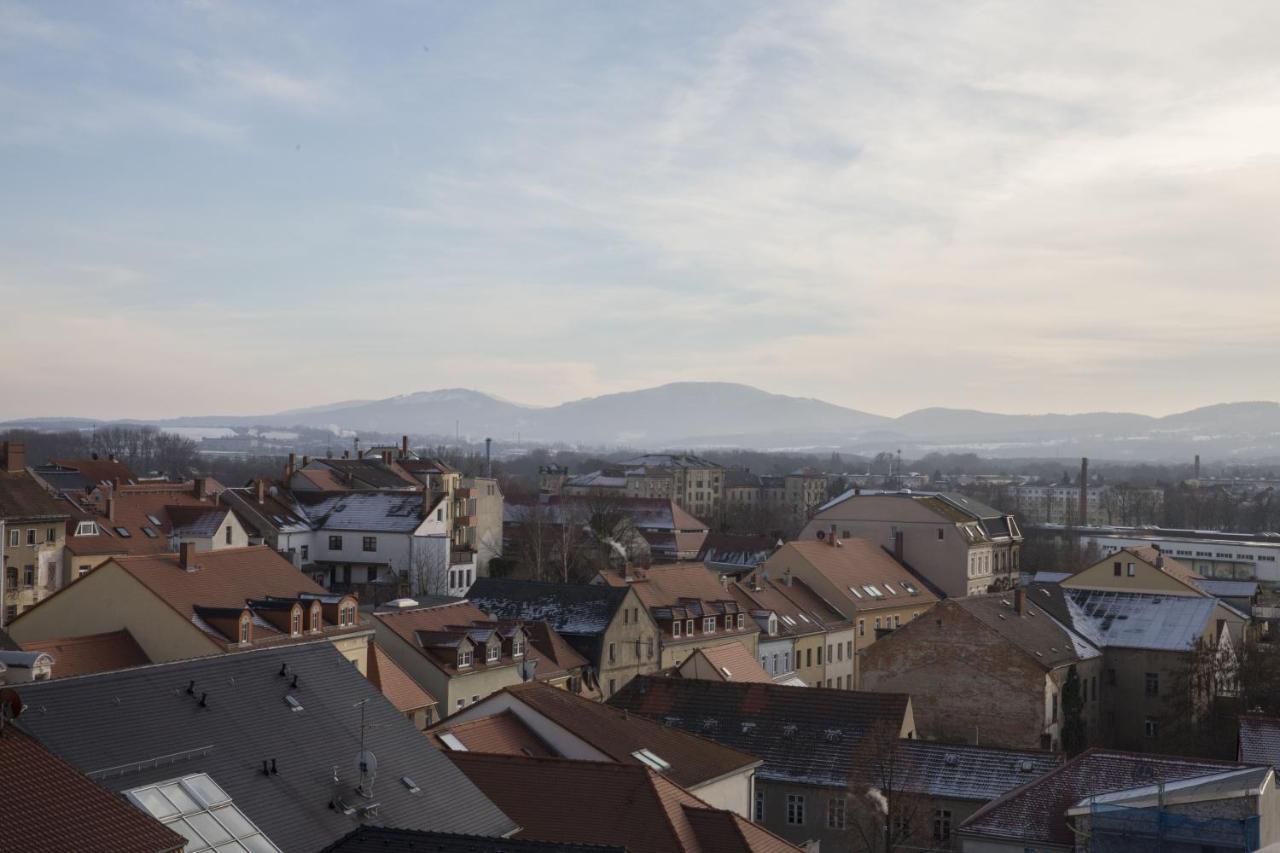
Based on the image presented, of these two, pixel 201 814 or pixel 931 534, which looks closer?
pixel 201 814

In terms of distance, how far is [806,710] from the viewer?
147ft

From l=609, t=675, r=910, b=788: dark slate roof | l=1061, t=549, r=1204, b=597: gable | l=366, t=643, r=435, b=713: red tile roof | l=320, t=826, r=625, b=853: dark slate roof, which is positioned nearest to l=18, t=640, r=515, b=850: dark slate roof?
l=320, t=826, r=625, b=853: dark slate roof

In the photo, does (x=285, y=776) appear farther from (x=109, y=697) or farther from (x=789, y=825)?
(x=789, y=825)

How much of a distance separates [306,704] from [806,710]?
877 inches

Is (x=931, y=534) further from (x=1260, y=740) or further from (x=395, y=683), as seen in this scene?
(x=395, y=683)

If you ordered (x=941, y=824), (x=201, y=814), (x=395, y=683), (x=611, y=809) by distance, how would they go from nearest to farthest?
(x=201, y=814) → (x=611, y=809) → (x=941, y=824) → (x=395, y=683)

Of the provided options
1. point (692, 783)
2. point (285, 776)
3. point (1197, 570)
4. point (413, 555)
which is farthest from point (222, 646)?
point (1197, 570)

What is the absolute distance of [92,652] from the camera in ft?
137

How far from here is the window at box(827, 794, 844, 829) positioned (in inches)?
1637

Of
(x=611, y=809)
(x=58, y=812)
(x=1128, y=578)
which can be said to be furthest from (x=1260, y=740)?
(x=58, y=812)

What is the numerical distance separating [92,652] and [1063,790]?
93.2ft

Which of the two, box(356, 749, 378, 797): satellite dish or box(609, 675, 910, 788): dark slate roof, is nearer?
box(356, 749, 378, 797): satellite dish

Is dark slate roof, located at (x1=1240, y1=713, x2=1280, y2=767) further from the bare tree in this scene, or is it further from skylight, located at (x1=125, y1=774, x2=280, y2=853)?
skylight, located at (x1=125, y1=774, x2=280, y2=853)

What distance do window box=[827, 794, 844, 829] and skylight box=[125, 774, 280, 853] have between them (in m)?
23.7
